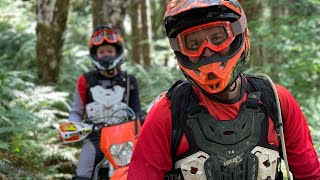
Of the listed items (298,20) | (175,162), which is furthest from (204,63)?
(298,20)

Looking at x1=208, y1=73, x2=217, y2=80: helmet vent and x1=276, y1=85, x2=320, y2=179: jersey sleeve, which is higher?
x1=208, y1=73, x2=217, y2=80: helmet vent

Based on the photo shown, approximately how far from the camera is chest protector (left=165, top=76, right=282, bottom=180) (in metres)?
2.61

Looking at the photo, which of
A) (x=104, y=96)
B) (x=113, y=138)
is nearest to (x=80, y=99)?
(x=104, y=96)

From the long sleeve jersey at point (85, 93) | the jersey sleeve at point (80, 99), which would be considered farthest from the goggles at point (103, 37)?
the jersey sleeve at point (80, 99)

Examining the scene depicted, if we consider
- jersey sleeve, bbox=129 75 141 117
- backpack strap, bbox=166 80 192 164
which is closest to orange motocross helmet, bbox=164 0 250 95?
backpack strap, bbox=166 80 192 164

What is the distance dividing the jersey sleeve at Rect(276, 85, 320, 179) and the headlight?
2463mm

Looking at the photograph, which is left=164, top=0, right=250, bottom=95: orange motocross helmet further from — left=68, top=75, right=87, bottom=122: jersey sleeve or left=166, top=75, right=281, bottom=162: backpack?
left=68, top=75, right=87, bottom=122: jersey sleeve

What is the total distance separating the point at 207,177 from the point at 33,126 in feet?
17.2

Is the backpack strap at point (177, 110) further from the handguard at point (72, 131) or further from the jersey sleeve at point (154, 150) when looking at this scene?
the handguard at point (72, 131)

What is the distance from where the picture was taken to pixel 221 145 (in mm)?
2627

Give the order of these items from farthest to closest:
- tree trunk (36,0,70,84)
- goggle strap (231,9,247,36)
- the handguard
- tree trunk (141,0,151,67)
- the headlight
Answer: tree trunk (141,0,151,67) → tree trunk (36,0,70,84) → the handguard → the headlight → goggle strap (231,9,247,36)

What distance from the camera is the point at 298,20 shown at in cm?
934

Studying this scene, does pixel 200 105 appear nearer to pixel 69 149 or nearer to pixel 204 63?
pixel 204 63

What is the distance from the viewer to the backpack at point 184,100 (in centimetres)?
261
